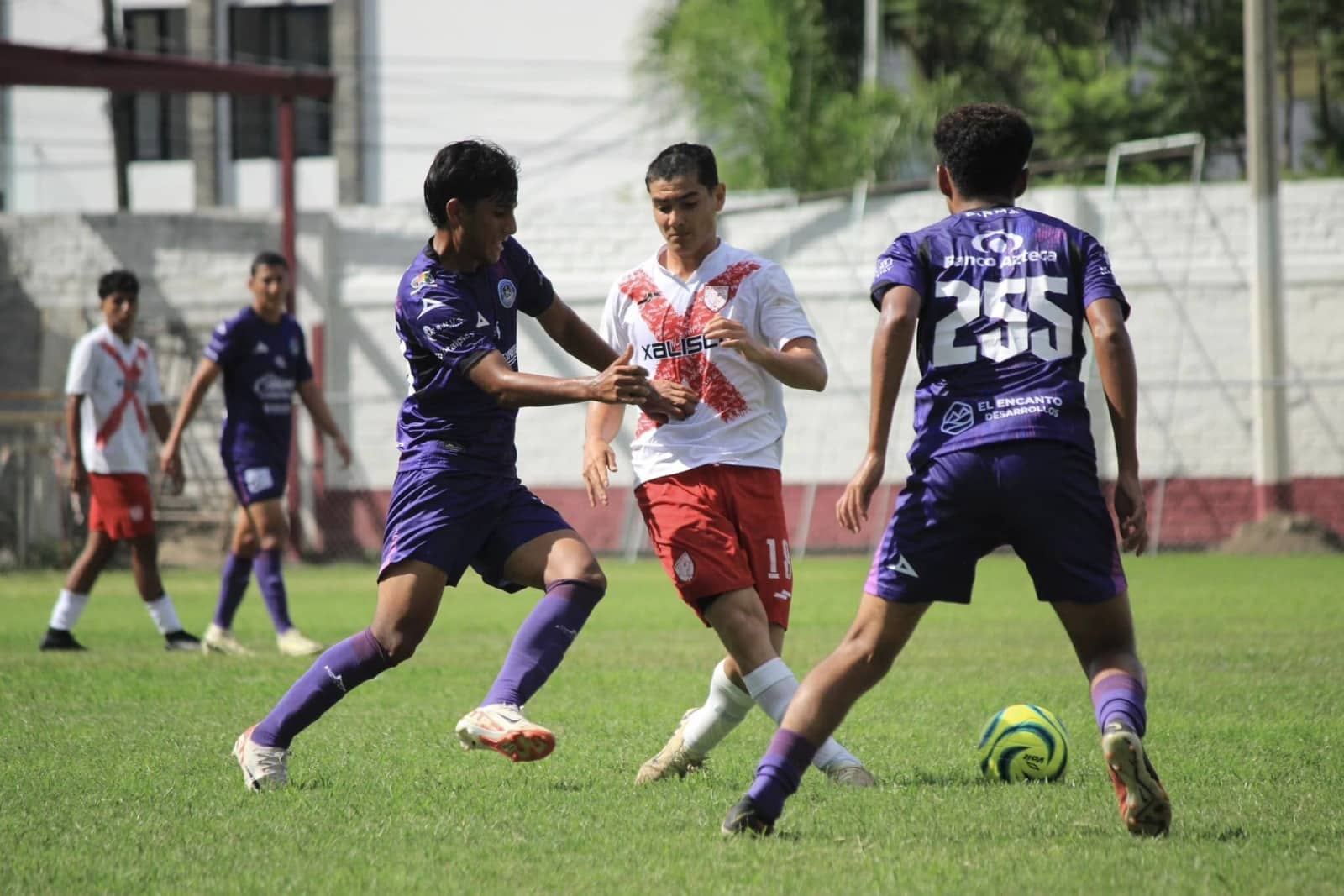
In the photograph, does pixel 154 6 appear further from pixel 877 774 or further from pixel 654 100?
pixel 877 774

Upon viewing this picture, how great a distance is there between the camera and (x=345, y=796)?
5.57 meters

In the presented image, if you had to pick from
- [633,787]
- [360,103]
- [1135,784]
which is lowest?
[633,787]

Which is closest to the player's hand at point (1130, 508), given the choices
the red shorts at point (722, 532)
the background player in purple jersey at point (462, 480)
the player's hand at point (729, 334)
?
the player's hand at point (729, 334)

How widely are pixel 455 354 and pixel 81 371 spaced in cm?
677

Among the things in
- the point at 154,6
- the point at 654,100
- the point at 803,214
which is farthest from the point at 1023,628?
the point at 154,6

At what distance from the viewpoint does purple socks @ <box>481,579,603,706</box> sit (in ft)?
17.7

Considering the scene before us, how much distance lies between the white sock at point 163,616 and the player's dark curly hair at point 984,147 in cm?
784

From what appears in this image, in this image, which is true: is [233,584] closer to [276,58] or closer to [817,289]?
[817,289]

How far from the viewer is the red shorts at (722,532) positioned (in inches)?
227

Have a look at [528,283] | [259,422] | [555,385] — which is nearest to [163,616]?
[259,422]

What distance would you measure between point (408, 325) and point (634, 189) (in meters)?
28.8

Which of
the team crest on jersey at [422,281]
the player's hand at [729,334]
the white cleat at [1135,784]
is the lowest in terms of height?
the white cleat at [1135,784]

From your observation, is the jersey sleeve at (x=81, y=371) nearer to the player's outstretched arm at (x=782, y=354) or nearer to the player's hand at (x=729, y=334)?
the player's outstretched arm at (x=782, y=354)

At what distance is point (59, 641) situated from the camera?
36.7ft
